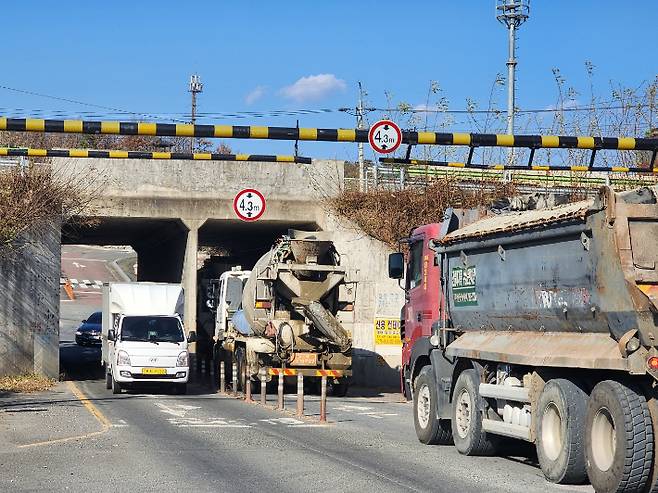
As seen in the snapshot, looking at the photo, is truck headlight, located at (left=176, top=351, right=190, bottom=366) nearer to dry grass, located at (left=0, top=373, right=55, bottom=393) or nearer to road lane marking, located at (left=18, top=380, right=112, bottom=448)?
road lane marking, located at (left=18, top=380, right=112, bottom=448)

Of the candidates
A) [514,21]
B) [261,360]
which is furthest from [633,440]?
[514,21]

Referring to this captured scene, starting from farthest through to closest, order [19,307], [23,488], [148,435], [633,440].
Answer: [19,307]
[148,435]
[23,488]
[633,440]

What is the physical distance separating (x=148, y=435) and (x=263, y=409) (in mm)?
6418

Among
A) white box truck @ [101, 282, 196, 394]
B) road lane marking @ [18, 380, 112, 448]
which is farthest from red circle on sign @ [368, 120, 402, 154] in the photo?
white box truck @ [101, 282, 196, 394]

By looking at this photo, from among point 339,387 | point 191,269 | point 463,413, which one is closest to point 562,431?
point 463,413

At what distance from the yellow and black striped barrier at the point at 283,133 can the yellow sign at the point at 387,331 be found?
1166 centimetres

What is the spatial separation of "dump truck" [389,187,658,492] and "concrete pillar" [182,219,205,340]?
19439 mm

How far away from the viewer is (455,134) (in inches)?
866

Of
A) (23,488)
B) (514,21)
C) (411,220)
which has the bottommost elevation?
(23,488)

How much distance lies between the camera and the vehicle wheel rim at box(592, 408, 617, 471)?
35.7ft

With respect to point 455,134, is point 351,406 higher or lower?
lower

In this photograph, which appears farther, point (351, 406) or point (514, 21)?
point (514, 21)

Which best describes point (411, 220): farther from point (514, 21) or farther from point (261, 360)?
point (514, 21)

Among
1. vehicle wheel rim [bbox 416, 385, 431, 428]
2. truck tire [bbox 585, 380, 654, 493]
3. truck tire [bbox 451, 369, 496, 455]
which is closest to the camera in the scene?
truck tire [bbox 585, 380, 654, 493]
